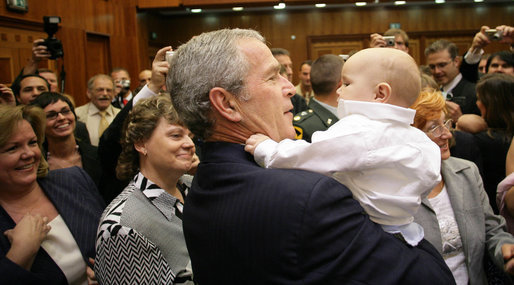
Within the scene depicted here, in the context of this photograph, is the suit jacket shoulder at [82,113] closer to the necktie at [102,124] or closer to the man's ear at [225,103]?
the necktie at [102,124]

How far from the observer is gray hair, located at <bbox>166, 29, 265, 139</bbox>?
3.82 feet

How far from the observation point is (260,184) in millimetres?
1018

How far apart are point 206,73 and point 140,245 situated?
3.07ft

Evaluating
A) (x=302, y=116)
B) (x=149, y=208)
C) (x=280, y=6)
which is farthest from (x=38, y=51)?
(x=280, y=6)

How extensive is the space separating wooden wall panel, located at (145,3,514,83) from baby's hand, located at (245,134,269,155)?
8939mm

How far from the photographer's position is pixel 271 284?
973 millimetres

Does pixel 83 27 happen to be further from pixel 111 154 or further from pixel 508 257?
pixel 508 257

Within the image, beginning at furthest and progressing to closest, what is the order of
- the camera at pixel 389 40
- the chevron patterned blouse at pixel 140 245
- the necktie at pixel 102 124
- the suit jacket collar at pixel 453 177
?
the necktie at pixel 102 124 → the camera at pixel 389 40 → the suit jacket collar at pixel 453 177 → the chevron patterned blouse at pixel 140 245

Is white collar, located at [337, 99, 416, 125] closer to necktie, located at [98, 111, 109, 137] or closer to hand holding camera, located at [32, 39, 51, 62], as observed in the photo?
hand holding camera, located at [32, 39, 51, 62]

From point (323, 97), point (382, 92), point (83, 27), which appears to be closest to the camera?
point (382, 92)

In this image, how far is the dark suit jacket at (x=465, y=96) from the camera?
3.96 meters

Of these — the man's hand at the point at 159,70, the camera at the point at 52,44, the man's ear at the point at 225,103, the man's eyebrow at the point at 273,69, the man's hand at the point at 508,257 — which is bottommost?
the man's hand at the point at 508,257

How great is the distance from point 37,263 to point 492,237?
210 centimetres

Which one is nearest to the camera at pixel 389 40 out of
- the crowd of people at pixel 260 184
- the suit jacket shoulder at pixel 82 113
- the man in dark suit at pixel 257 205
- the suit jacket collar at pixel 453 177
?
the crowd of people at pixel 260 184
